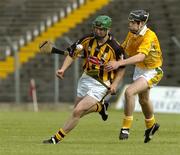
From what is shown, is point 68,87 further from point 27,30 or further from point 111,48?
point 111,48

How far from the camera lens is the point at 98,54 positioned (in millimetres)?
15086

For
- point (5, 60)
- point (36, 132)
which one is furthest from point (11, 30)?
point (36, 132)

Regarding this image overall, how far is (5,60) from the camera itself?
35.7m

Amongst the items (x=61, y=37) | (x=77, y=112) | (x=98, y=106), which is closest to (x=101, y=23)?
(x=98, y=106)

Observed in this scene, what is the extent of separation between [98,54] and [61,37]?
2183 cm

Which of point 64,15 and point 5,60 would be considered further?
point 64,15

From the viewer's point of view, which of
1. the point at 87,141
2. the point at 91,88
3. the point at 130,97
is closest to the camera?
the point at 91,88

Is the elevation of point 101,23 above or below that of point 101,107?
above

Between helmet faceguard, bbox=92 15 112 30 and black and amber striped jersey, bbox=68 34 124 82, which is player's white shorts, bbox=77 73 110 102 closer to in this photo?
black and amber striped jersey, bbox=68 34 124 82

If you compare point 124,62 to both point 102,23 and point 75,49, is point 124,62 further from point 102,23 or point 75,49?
point 75,49

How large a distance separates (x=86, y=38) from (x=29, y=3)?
25.8 m

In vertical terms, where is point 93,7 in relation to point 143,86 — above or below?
below

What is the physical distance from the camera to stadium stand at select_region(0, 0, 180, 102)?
33844mm

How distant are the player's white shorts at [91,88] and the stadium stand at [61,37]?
58.4ft
